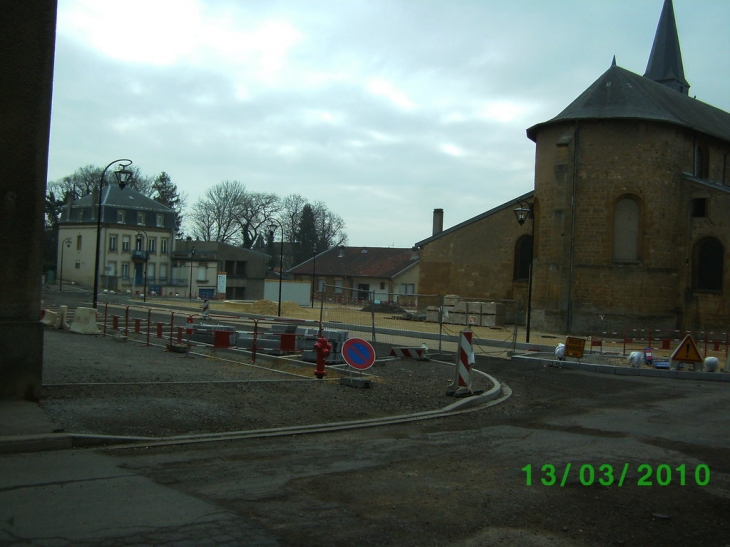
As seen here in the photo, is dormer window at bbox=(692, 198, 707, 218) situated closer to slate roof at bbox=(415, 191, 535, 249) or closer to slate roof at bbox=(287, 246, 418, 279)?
slate roof at bbox=(415, 191, 535, 249)

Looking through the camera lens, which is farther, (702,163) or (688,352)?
(702,163)

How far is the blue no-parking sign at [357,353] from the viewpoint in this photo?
13.5m

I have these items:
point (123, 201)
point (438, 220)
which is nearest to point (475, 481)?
point (438, 220)

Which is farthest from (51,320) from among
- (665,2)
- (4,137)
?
(665,2)

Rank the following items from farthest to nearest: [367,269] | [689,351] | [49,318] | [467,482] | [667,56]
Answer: [367,269], [667,56], [49,318], [689,351], [467,482]

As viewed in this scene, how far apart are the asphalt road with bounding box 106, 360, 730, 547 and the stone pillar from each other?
2801 mm

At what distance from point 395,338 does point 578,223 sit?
12.9 meters

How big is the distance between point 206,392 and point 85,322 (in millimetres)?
13513

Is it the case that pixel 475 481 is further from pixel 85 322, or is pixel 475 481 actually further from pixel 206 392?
pixel 85 322

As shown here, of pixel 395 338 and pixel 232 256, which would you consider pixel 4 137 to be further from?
pixel 232 256

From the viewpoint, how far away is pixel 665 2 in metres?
54.4

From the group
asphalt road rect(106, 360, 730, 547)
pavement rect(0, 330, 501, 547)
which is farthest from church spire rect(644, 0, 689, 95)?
pavement rect(0, 330, 501, 547)

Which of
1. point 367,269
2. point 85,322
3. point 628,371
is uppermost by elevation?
point 367,269

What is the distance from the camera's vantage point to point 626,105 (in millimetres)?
35156
